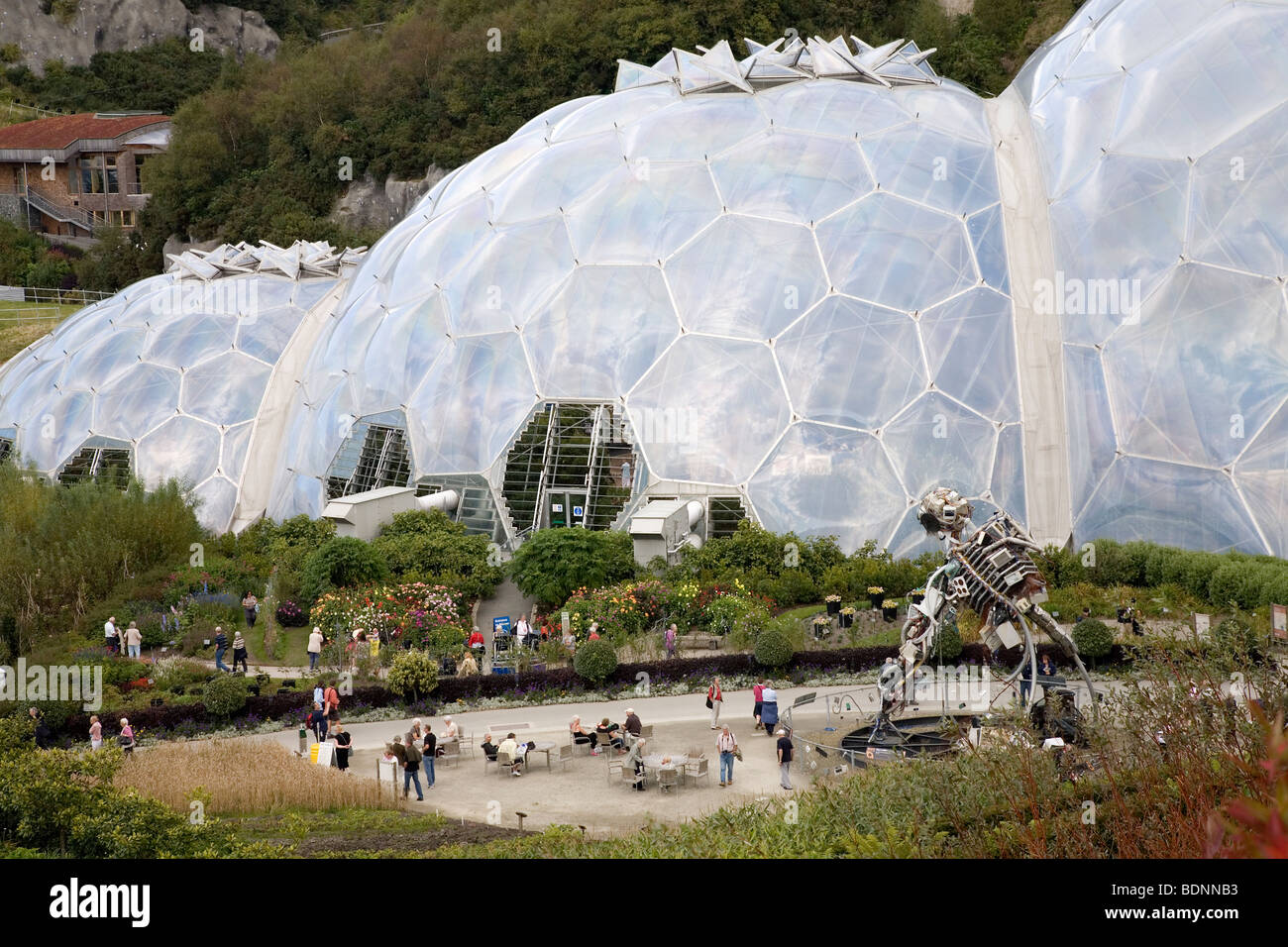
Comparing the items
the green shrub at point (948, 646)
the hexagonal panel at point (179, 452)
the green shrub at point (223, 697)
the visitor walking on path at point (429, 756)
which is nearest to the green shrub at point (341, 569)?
the green shrub at point (223, 697)

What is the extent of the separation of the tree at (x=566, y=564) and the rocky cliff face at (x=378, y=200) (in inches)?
1569

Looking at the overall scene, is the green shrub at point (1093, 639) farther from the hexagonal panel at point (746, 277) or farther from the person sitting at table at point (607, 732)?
the hexagonal panel at point (746, 277)

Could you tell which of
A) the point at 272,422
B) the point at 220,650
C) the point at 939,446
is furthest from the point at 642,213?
the point at 220,650

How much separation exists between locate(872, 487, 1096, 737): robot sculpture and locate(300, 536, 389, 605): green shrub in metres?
12.0

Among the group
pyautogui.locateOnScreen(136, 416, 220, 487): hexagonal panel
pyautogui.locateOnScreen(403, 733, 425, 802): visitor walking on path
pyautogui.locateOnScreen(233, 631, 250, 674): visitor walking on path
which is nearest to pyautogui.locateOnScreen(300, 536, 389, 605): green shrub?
pyautogui.locateOnScreen(233, 631, 250, 674): visitor walking on path

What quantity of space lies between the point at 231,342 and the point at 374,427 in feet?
27.1

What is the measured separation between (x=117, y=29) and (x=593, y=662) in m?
76.5

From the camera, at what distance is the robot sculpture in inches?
668

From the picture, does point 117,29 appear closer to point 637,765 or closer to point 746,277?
point 746,277

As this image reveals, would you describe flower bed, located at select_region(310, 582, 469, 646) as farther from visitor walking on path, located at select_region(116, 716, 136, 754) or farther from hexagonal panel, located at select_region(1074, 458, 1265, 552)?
hexagonal panel, located at select_region(1074, 458, 1265, 552)

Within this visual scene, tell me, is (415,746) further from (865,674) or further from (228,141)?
(228,141)

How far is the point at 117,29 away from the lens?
84375 mm

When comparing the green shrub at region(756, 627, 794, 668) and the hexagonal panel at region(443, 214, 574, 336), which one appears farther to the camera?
the hexagonal panel at region(443, 214, 574, 336)
